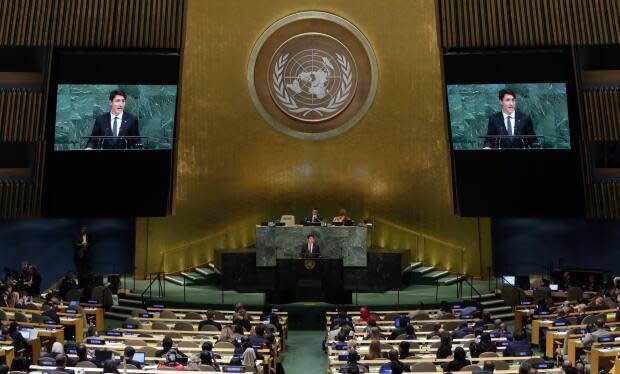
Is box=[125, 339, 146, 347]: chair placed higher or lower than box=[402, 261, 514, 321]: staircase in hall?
lower

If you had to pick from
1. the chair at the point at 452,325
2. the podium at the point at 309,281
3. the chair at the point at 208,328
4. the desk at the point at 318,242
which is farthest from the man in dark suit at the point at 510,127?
the chair at the point at 208,328

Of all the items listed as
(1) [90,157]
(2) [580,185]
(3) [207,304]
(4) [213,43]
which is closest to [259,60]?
(4) [213,43]

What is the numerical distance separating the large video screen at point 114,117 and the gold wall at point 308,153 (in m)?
2.43

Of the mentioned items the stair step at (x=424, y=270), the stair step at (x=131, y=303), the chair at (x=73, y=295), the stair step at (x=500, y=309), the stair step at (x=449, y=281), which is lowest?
the stair step at (x=500, y=309)

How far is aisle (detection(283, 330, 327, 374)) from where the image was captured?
15672mm

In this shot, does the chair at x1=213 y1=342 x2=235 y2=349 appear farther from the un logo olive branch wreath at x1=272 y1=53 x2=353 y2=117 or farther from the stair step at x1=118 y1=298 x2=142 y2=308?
the un logo olive branch wreath at x1=272 y1=53 x2=353 y2=117

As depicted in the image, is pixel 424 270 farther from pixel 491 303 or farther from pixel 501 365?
pixel 501 365

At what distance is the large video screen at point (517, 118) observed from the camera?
21.0 metres

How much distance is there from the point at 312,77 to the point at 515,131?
20.8ft

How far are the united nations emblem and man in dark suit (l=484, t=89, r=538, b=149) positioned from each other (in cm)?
→ 446

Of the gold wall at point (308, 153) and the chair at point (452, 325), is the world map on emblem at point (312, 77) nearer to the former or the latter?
the gold wall at point (308, 153)

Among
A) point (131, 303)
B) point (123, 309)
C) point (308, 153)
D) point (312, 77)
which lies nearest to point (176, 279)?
point (131, 303)

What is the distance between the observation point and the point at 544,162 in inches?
823

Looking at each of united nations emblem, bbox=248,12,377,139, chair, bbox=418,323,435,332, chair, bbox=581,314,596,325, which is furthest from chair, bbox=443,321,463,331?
united nations emblem, bbox=248,12,377,139
